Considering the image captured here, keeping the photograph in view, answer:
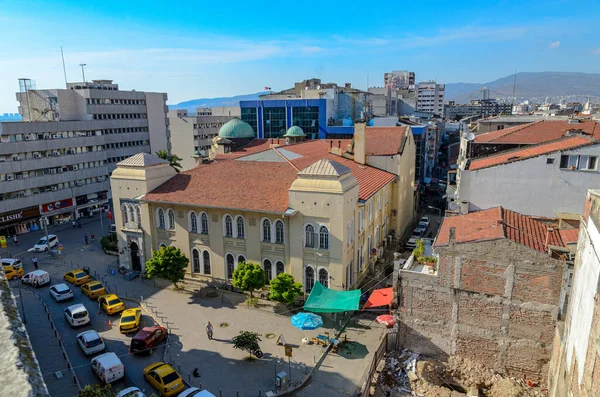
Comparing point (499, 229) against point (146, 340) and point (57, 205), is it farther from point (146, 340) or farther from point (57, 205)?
point (57, 205)

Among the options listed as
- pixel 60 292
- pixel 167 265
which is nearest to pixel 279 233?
pixel 167 265

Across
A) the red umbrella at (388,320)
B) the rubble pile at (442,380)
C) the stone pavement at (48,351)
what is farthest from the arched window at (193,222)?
the rubble pile at (442,380)

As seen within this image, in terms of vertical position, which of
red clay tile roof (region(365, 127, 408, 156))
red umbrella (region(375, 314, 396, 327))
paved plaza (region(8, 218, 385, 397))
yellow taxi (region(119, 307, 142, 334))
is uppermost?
red clay tile roof (region(365, 127, 408, 156))

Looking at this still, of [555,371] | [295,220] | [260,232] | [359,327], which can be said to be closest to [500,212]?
[555,371]

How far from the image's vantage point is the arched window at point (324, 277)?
29875 mm

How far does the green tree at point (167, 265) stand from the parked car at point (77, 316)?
534cm

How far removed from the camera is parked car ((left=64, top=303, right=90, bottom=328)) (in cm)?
2722

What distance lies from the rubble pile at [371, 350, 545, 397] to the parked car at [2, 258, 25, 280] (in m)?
32.9

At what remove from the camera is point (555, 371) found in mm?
18594

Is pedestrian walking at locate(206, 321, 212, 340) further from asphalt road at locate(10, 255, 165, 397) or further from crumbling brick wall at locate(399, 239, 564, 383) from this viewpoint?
crumbling brick wall at locate(399, 239, 564, 383)

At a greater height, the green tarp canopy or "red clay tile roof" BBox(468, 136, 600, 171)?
"red clay tile roof" BBox(468, 136, 600, 171)

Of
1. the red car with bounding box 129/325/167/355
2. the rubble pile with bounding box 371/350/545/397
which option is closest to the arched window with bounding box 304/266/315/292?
the rubble pile with bounding box 371/350/545/397

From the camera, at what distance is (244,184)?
33.5 m

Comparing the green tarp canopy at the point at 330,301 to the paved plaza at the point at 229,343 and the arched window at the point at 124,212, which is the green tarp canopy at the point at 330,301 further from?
the arched window at the point at 124,212
